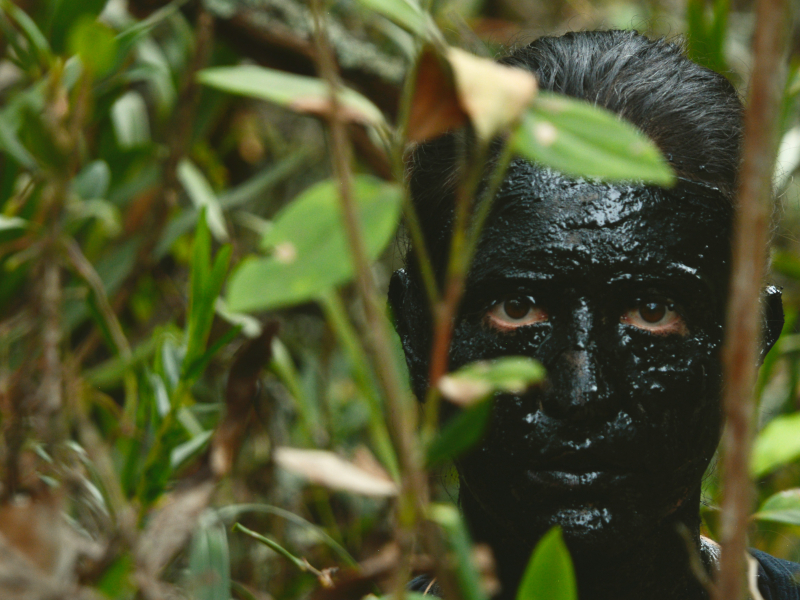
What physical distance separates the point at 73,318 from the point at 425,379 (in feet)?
2.84

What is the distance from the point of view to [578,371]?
805mm

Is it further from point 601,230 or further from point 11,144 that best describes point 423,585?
point 11,144

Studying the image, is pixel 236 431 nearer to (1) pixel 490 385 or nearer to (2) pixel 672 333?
(1) pixel 490 385

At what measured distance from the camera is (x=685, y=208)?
884 millimetres

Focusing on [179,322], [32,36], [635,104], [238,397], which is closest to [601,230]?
[635,104]

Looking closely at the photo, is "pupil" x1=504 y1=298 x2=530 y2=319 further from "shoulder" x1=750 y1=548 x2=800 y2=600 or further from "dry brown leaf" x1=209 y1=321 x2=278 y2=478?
"shoulder" x1=750 y1=548 x2=800 y2=600

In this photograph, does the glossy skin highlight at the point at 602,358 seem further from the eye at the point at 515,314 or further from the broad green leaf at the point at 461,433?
the broad green leaf at the point at 461,433

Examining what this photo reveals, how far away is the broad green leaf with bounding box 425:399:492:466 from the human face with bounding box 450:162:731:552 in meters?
0.43

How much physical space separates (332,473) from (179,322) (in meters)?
1.43

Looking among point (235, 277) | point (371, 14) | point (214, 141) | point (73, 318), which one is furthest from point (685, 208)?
point (214, 141)

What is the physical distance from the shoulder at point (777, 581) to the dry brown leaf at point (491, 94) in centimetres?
87

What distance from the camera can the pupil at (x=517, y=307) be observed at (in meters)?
0.88

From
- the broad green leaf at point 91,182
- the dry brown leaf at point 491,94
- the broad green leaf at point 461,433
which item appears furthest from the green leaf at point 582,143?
Answer: the broad green leaf at point 91,182

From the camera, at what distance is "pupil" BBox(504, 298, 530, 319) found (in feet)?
2.89
